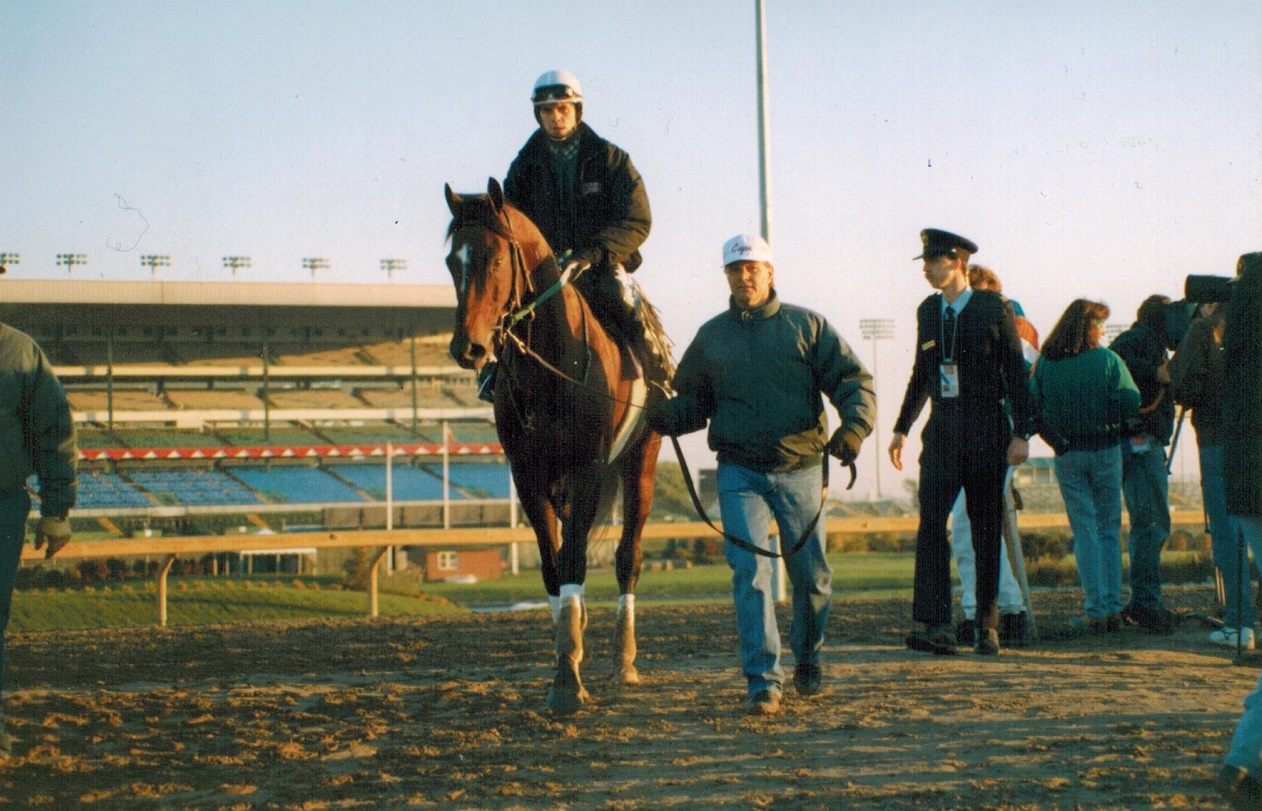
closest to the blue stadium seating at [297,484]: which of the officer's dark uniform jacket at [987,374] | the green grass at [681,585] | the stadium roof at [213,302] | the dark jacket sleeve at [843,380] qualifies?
the stadium roof at [213,302]

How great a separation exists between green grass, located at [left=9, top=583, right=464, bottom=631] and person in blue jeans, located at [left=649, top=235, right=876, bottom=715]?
30.7 ft

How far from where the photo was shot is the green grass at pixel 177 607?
15.3 metres

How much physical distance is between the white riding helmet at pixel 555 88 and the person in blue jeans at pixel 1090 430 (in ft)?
11.4

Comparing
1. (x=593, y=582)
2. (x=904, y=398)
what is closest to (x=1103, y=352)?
(x=904, y=398)

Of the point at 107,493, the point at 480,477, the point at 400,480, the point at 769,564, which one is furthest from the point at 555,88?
the point at 480,477

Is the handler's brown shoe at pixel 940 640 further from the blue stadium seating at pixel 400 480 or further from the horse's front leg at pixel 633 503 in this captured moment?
the blue stadium seating at pixel 400 480

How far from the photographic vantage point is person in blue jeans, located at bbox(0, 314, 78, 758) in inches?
220

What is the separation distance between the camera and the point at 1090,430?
855 cm

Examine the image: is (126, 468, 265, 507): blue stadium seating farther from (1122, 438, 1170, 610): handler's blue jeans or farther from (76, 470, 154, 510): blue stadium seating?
(1122, 438, 1170, 610): handler's blue jeans

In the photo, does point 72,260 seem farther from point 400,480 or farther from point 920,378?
point 920,378

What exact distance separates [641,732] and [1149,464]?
15.7 ft

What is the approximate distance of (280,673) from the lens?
27.7 ft

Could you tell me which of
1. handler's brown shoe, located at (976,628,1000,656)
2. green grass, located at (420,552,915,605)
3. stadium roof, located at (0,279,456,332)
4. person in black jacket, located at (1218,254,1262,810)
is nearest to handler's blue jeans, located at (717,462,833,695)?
handler's brown shoe, located at (976,628,1000,656)

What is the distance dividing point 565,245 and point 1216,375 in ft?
12.9
